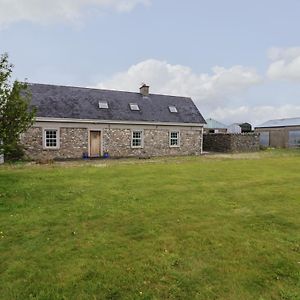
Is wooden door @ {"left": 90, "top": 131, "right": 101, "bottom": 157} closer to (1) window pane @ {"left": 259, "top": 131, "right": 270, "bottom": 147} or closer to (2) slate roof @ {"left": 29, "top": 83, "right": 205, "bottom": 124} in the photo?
(2) slate roof @ {"left": 29, "top": 83, "right": 205, "bottom": 124}

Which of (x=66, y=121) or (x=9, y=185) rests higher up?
(x=66, y=121)

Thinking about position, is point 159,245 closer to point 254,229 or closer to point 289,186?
point 254,229

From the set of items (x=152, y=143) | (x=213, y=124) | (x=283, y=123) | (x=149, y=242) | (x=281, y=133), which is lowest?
(x=149, y=242)

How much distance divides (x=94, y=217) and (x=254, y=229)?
12.5 feet

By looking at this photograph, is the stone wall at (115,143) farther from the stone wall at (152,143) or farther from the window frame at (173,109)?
the window frame at (173,109)

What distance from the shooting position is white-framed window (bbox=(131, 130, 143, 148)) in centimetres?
2394

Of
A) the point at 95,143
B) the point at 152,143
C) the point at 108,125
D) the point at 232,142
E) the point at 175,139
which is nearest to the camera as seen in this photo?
the point at 95,143

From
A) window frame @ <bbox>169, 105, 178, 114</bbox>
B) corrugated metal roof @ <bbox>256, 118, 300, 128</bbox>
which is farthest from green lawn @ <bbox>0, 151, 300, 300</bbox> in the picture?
corrugated metal roof @ <bbox>256, 118, 300, 128</bbox>

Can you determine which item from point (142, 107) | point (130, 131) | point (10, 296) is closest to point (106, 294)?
point (10, 296)

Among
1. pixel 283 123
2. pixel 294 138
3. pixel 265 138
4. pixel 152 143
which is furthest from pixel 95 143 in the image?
pixel 283 123

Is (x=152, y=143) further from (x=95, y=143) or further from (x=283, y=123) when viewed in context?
(x=283, y=123)

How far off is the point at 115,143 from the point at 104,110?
279 centimetres

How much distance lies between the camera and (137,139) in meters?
24.1

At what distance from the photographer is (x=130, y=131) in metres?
23.8
